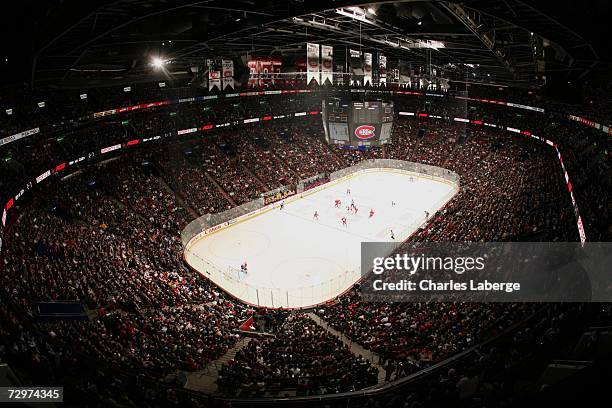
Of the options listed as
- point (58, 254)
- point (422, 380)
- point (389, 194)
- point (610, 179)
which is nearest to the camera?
point (422, 380)

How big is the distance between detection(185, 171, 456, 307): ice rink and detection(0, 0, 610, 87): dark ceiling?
38.5ft

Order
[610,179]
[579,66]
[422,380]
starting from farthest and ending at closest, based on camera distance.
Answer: [579,66]
[610,179]
[422,380]

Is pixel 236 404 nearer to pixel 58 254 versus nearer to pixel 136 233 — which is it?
pixel 58 254

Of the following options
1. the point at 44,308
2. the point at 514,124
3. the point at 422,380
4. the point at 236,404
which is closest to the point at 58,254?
the point at 44,308

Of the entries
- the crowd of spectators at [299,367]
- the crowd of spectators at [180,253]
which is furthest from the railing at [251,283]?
the crowd of spectators at [299,367]

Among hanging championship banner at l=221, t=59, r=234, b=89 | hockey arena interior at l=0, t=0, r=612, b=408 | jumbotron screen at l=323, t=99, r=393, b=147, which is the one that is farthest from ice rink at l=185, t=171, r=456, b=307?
hanging championship banner at l=221, t=59, r=234, b=89

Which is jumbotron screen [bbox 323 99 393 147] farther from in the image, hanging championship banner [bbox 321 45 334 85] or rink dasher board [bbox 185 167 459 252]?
rink dasher board [bbox 185 167 459 252]

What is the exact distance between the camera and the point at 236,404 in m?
11.2

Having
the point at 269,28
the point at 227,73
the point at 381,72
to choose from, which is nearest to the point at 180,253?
the point at 227,73

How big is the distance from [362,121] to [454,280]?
911 centimetres

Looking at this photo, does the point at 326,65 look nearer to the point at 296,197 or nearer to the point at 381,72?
the point at 381,72

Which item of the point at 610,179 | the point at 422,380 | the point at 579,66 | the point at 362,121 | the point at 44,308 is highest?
the point at 579,66

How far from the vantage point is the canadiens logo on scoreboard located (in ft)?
73.5

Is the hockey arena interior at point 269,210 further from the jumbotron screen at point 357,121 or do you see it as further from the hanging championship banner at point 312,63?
the hanging championship banner at point 312,63
